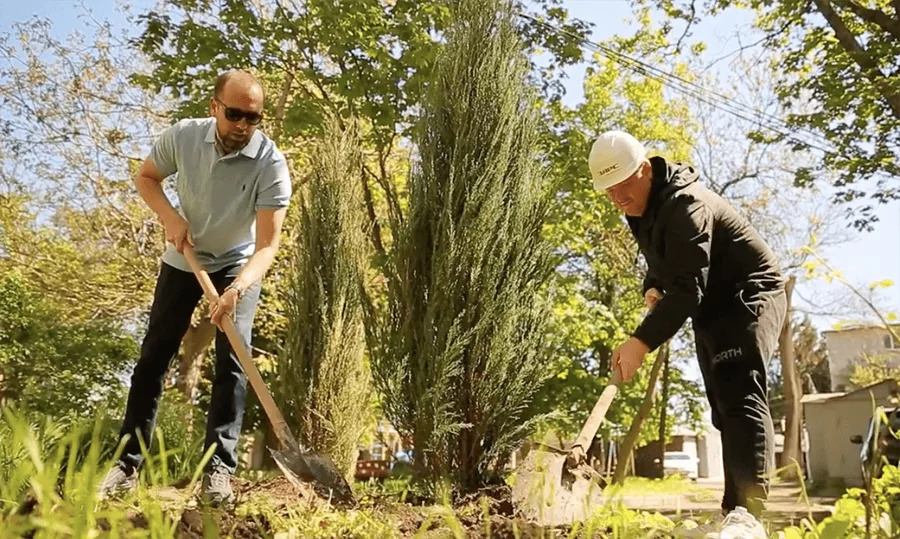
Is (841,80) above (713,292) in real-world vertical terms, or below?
above

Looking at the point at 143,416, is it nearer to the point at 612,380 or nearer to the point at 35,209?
the point at 612,380

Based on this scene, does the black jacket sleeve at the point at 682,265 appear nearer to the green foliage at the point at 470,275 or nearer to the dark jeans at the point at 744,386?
the dark jeans at the point at 744,386

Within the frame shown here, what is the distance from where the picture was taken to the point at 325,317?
6117 mm

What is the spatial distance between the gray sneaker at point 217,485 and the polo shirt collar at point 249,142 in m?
1.39

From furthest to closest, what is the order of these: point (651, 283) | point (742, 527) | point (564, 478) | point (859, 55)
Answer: point (859, 55), point (651, 283), point (564, 478), point (742, 527)

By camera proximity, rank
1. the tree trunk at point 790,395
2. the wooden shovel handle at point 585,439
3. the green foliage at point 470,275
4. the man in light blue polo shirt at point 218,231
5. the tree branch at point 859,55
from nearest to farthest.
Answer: the wooden shovel handle at point 585,439 < the man in light blue polo shirt at point 218,231 < the green foliage at point 470,275 < the tree branch at point 859,55 < the tree trunk at point 790,395

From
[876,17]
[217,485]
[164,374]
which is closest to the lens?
[217,485]

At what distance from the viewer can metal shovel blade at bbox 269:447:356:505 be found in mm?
2816

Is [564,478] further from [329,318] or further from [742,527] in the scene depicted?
[329,318]

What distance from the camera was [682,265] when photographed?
2713 mm

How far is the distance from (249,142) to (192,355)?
32.4ft

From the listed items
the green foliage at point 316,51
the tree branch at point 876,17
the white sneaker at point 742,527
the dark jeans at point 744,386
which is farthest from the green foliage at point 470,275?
→ the tree branch at point 876,17

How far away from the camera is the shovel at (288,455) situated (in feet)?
9.32

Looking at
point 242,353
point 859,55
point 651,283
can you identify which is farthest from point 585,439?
point 859,55
